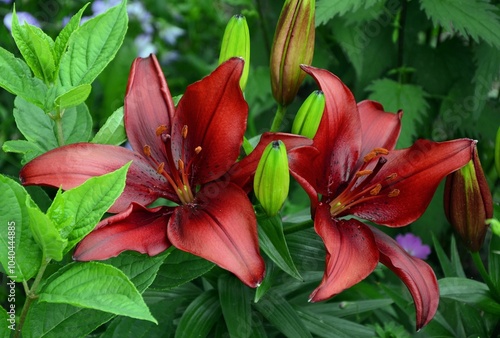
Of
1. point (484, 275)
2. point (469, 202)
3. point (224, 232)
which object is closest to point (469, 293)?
point (484, 275)

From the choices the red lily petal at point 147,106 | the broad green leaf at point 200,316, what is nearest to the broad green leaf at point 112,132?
the red lily petal at point 147,106

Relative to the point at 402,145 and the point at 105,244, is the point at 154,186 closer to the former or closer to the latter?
the point at 105,244

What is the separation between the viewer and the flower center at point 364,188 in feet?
2.71

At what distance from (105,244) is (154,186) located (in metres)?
0.13

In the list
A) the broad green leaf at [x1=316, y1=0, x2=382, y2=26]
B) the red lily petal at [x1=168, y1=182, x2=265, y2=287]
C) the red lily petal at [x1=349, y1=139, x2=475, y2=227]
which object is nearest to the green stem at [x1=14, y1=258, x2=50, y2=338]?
the red lily petal at [x1=168, y1=182, x2=265, y2=287]

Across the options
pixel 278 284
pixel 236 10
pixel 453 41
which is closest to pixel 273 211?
pixel 278 284

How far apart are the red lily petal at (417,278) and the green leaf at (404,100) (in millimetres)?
521

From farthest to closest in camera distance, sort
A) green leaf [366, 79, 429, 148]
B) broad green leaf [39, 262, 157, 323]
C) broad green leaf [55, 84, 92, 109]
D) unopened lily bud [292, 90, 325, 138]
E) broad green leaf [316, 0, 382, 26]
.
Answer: green leaf [366, 79, 429, 148], broad green leaf [316, 0, 382, 26], unopened lily bud [292, 90, 325, 138], broad green leaf [55, 84, 92, 109], broad green leaf [39, 262, 157, 323]

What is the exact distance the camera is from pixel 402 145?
1.28m

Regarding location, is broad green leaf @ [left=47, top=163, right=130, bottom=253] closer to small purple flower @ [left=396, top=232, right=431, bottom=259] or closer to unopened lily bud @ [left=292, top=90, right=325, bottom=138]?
unopened lily bud @ [left=292, top=90, right=325, bottom=138]

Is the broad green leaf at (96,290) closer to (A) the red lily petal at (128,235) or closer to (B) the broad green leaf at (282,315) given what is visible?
(A) the red lily petal at (128,235)

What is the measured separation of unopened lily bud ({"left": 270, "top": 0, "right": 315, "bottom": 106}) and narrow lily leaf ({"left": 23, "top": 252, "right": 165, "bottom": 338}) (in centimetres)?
29

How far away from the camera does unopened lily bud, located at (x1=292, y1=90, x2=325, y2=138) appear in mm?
855

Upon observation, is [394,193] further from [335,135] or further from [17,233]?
[17,233]
